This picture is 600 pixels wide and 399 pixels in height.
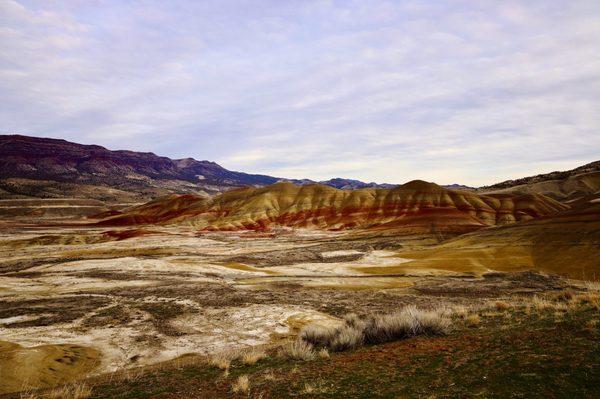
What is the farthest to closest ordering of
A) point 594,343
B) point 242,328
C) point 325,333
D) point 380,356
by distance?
point 242,328, point 325,333, point 380,356, point 594,343

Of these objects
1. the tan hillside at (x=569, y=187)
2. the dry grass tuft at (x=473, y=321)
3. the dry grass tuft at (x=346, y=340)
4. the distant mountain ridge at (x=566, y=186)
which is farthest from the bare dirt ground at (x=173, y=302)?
the tan hillside at (x=569, y=187)

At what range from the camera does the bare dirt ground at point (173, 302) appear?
1742 centimetres

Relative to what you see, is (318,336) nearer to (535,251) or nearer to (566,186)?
(535,251)

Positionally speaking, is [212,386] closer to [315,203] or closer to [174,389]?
[174,389]

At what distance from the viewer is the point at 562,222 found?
50.8 meters

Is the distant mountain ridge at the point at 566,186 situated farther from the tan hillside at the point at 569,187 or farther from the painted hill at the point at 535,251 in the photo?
the painted hill at the point at 535,251

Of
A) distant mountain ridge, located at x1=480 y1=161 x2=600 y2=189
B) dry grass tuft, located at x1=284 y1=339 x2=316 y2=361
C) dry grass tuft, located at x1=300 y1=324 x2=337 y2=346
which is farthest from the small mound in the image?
distant mountain ridge, located at x1=480 y1=161 x2=600 y2=189

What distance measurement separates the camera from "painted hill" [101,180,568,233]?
99025mm

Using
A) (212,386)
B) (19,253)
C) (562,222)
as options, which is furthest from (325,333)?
(19,253)

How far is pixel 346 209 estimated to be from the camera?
131375 millimetres

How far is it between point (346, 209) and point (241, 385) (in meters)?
122

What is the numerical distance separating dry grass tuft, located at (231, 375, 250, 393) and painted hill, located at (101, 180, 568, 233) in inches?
3187

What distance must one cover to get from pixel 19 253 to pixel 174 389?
2807 inches

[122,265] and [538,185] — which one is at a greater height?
[538,185]
